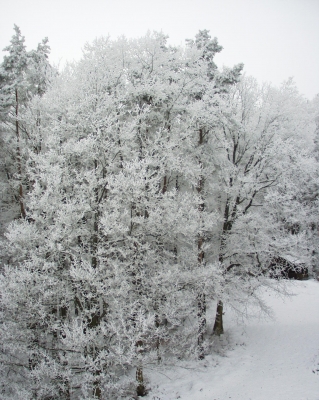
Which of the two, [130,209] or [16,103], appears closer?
[130,209]

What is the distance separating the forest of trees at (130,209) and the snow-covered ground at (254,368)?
93 centimetres

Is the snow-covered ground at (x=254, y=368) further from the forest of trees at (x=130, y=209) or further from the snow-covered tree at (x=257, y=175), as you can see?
the snow-covered tree at (x=257, y=175)

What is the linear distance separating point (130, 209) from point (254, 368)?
366 inches

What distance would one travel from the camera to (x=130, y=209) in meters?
12.1

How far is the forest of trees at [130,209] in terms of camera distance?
1020 cm

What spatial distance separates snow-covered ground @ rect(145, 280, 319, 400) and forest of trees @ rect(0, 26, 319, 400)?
930 millimetres

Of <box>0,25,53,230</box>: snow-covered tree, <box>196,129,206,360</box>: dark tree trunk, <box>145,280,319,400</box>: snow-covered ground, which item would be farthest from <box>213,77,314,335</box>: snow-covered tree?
<box>0,25,53,230</box>: snow-covered tree

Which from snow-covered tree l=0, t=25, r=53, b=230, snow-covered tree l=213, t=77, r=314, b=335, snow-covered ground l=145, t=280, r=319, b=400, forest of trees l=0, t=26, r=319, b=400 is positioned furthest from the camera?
snow-covered tree l=0, t=25, r=53, b=230

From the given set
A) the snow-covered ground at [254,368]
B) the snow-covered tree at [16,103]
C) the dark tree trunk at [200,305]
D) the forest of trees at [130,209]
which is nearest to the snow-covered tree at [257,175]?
the forest of trees at [130,209]

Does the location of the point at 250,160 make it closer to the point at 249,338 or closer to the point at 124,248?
the point at 124,248


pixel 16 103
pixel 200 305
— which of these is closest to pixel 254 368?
pixel 200 305

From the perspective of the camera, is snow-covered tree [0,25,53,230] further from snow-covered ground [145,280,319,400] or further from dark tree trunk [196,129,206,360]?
snow-covered ground [145,280,319,400]

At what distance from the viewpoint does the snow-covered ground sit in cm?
1130

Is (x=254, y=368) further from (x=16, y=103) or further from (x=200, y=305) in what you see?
(x=16, y=103)
